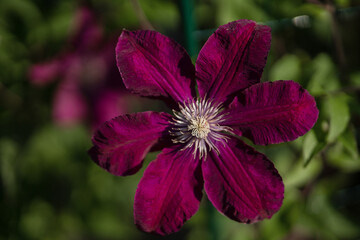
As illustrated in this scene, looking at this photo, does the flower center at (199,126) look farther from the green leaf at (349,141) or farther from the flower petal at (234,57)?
the green leaf at (349,141)

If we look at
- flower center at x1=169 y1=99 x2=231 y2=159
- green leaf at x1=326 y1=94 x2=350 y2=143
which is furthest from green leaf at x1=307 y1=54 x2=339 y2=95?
flower center at x1=169 y1=99 x2=231 y2=159

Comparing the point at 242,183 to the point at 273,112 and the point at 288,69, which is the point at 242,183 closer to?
the point at 273,112

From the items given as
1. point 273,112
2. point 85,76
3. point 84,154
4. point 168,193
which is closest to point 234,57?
point 273,112

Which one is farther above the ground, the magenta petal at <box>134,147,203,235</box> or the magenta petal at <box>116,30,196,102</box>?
the magenta petal at <box>116,30,196,102</box>

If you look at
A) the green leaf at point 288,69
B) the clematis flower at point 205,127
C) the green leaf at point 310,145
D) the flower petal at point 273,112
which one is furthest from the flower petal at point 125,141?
the green leaf at point 288,69

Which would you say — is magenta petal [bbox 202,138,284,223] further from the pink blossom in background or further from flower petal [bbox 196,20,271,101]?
the pink blossom in background

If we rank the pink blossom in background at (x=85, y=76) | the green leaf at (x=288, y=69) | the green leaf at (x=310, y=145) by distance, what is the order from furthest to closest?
the pink blossom in background at (x=85, y=76), the green leaf at (x=288, y=69), the green leaf at (x=310, y=145)
